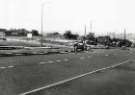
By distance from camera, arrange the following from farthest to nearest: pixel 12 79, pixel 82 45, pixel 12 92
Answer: pixel 82 45
pixel 12 79
pixel 12 92

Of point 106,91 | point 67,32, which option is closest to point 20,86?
point 106,91

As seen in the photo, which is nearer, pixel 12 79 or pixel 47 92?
pixel 47 92

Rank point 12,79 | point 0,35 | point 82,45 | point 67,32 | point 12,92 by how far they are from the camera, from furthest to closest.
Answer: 1. point 67,32
2. point 0,35
3. point 82,45
4. point 12,79
5. point 12,92

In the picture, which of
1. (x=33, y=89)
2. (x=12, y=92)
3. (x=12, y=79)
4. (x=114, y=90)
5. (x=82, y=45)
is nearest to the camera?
(x=12, y=92)

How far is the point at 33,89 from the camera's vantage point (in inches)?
344

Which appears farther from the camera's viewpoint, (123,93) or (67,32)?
(67,32)

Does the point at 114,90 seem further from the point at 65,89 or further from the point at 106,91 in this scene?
the point at 65,89

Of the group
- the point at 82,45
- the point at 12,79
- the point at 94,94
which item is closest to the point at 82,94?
the point at 94,94


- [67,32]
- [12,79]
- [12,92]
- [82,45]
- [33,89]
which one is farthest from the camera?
[67,32]

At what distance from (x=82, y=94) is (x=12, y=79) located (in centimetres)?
413

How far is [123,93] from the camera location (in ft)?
28.9

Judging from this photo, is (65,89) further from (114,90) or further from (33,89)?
(114,90)

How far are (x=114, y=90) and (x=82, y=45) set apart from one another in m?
38.4

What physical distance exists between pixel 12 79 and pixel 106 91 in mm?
4734
